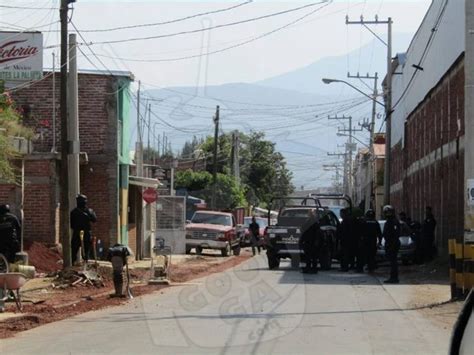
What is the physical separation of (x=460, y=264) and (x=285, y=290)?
3985mm

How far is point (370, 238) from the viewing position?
Result: 2038 centimetres

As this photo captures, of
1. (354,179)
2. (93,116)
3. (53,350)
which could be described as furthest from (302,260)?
(354,179)

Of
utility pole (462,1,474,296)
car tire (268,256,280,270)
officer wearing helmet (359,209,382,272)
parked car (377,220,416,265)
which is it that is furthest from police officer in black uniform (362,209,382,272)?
utility pole (462,1,474,296)

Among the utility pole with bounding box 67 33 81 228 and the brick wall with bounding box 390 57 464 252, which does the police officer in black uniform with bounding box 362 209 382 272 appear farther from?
the utility pole with bounding box 67 33 81 228

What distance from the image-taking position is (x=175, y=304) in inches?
528

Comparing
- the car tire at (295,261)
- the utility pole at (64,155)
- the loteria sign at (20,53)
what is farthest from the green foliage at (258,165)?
the utility pole at (64,155)

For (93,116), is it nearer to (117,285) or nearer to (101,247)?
(101,247)

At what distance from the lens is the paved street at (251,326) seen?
895 cm

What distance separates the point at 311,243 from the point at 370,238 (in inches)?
64.9

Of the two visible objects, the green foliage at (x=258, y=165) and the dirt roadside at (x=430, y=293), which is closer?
the dirt roadside at (x=430, y=293)

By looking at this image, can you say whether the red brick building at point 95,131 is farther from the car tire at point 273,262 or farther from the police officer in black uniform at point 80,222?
the police officer in black uniform at point 80,222

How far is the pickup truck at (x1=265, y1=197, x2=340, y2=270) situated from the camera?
21344 millimetres

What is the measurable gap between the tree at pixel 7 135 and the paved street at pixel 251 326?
Result: 4.02 m

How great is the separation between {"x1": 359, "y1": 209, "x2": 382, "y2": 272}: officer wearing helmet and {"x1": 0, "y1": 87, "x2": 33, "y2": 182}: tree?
9.56 meters
